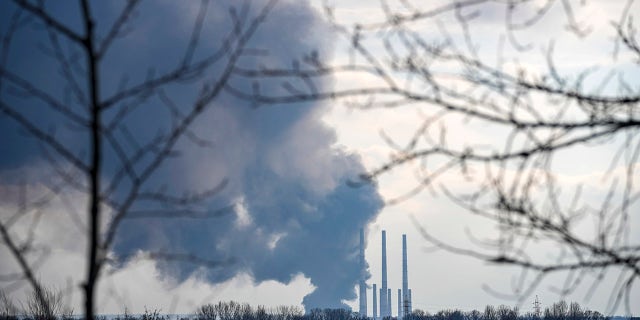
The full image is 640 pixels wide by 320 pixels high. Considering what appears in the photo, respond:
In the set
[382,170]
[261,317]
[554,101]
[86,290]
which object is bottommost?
[86,290]

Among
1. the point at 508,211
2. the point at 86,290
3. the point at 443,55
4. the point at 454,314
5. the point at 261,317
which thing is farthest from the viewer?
the point at 454,314

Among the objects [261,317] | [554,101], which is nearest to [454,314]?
[261,317]

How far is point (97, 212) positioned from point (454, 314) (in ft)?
353

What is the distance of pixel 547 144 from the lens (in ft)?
14.3

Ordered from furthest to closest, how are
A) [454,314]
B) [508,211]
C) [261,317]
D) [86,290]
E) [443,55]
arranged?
[454,314]
[261,317]
[443,55]
[508,211]
[86,290]

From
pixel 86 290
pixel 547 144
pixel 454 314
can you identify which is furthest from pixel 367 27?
pixel 454 314

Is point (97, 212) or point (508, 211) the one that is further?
point (508, 211)

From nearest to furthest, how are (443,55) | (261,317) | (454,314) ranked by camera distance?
1. (443,55)
2. (261,317)
3. (454,314)

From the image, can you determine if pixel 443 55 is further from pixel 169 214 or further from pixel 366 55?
pixel 169 214

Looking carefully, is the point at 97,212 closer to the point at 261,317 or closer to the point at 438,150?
the point at 438,150

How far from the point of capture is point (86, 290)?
3.83m

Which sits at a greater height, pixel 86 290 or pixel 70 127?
pixel 70 127

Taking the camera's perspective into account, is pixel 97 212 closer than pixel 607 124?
Yes

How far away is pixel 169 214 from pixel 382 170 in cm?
104
